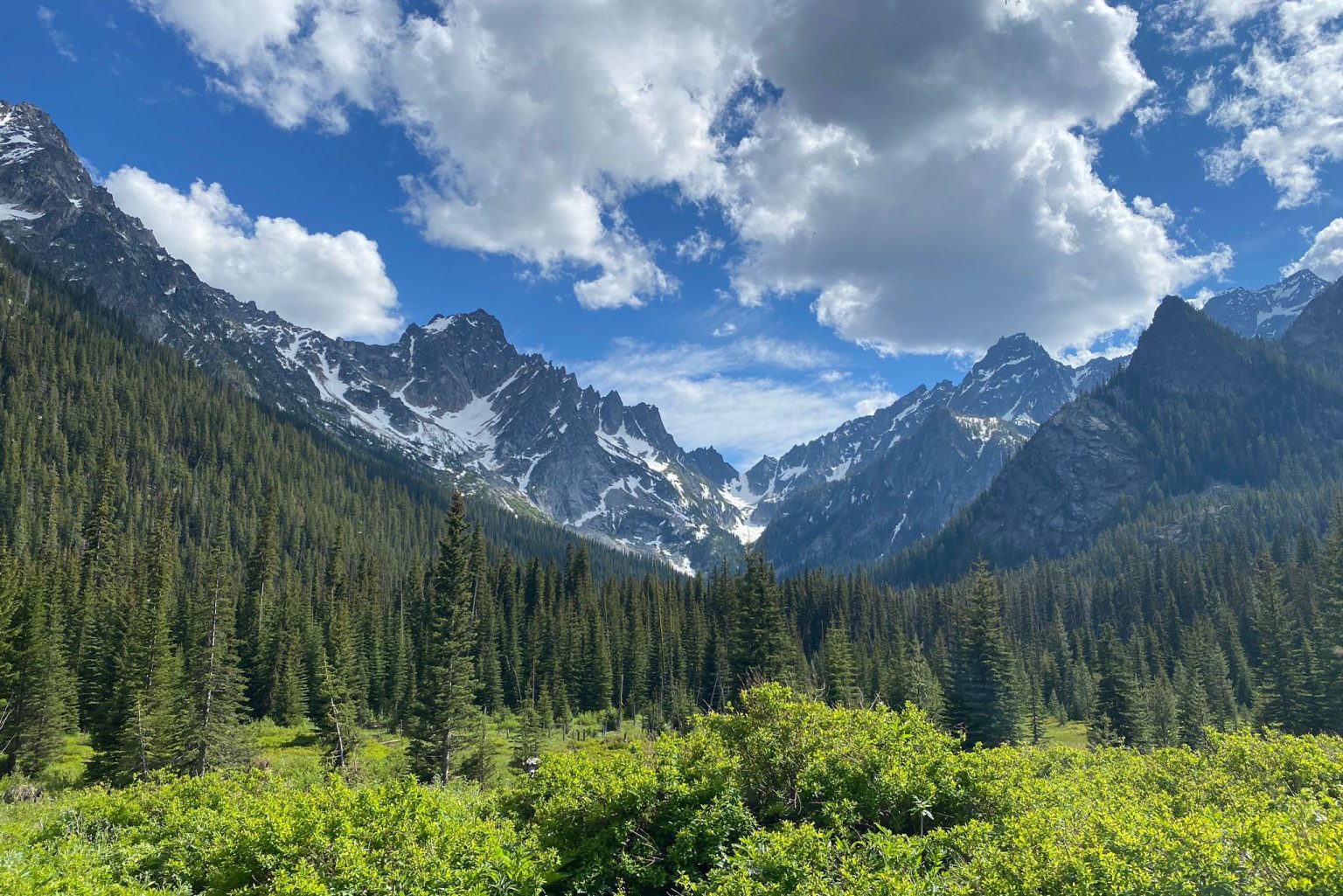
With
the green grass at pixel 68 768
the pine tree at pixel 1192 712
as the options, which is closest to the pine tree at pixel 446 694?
the green grass at pixel 68 768

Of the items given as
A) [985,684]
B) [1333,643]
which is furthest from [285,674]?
[1333,643]

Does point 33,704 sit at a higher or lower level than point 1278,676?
higher

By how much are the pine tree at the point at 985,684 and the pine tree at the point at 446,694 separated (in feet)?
135

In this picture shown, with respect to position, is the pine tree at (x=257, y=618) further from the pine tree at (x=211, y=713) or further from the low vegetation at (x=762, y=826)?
the low vegetation at (x=762, y=826)

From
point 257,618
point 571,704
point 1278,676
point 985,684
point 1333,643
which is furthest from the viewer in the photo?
point 571,704

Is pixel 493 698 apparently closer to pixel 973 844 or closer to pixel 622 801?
pixel 622 801

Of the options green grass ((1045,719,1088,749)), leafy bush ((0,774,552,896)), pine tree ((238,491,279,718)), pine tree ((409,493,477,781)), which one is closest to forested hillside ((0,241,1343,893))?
leafy bush ((0,774,552,896))

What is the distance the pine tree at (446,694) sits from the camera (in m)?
44.6

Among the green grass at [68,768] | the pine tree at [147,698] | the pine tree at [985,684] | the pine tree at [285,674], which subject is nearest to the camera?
the pine tree at [147,698]

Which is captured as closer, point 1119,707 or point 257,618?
point 1119,707

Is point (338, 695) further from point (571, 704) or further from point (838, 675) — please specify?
point (838, 675)

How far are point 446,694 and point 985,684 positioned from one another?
44216mm

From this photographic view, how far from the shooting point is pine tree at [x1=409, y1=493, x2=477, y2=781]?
44.6 metres

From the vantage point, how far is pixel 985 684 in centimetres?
5716
